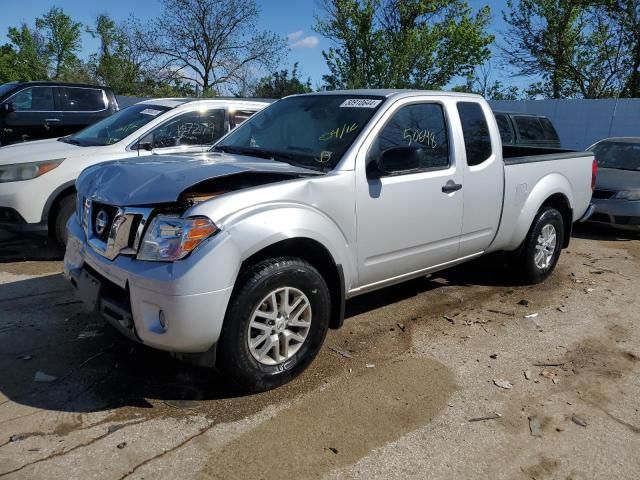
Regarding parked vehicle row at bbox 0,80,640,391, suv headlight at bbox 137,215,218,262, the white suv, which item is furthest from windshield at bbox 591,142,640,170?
suv headlight at bbox 137,215,218,262

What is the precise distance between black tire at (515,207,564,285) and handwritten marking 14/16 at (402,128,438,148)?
173 cm

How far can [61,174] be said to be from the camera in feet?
18.7

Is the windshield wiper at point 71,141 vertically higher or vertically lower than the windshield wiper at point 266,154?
higher

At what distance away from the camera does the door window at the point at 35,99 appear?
33.0 ft

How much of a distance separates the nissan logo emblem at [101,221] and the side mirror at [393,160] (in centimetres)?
171

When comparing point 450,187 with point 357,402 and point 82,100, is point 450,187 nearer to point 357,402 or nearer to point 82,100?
point 357,402

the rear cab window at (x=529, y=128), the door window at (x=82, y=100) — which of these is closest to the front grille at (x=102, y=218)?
the door window at (x=82, y=100)

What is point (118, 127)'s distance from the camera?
640 cm

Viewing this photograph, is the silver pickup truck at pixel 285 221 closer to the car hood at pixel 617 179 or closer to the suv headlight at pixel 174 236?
the suv headlight at pixel 174 236

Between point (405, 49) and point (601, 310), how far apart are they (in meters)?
18.2

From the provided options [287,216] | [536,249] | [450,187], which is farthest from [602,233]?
[287,216]

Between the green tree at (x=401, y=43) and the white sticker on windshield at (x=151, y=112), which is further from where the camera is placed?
the green tree at (x=401, y=43)

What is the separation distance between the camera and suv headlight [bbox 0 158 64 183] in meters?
5.57

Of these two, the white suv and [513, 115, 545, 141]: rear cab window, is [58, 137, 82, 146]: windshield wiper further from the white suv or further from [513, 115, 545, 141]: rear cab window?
[513, 115, 545, 141]: rear cab window
